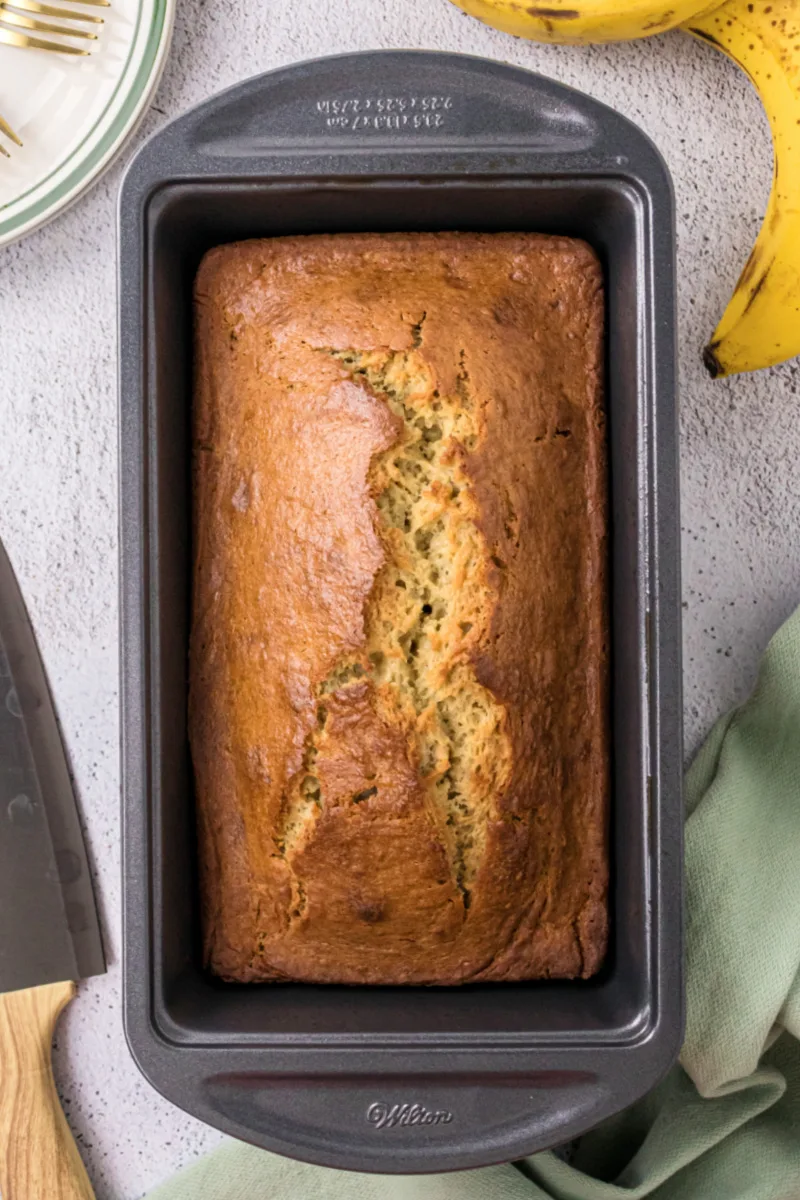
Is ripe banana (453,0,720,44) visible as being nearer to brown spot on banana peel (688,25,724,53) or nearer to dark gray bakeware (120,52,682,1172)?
brown spot on banana peel (688,25,724,53)

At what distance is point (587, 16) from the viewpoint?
56.8 inches

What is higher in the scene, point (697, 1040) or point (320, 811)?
point (320, 811)

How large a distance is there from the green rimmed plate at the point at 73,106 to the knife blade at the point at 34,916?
0.52m

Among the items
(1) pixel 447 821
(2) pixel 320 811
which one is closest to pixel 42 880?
(2) pixel 320 811

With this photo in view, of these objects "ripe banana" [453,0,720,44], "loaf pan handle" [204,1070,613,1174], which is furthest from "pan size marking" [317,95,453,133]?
"loaf pan handle" [204,1070,613,1174]

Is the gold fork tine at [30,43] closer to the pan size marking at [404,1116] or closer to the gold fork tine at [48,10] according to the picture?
the gold fork tine at [48,10]

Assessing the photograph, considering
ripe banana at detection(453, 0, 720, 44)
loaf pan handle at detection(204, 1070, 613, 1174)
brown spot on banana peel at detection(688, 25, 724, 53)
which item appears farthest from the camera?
brown spot on banana peel at detection(688, 25, 724, 53)

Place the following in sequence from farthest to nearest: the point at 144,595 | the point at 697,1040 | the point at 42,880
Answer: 1. the point at 42,880
2. the point at 697,1040
3. the point at 144,595

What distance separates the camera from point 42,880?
5.30 feet

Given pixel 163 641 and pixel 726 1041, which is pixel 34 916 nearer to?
pixel 163 641

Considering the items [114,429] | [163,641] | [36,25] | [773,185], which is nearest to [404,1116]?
[163,641]

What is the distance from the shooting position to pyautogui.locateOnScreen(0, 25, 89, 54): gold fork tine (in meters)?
1.58

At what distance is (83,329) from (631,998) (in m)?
1.20

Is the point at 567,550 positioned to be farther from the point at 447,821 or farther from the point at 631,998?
the point at 631,998
